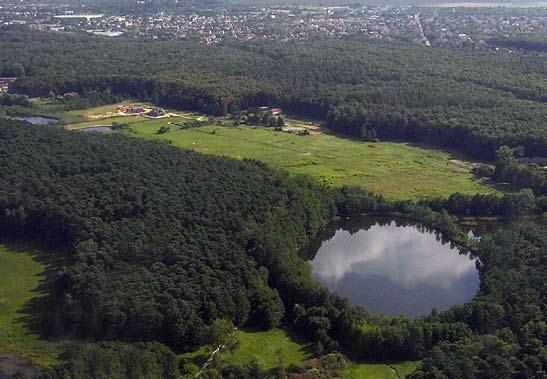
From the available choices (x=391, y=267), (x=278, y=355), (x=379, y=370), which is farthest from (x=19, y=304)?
(x=391, y=267)

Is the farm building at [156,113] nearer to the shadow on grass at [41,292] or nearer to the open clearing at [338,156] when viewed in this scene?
the open clearing at [338,156]

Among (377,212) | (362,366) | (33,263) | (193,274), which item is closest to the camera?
(362,366)

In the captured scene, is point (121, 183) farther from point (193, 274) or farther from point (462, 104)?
point (462, 104)

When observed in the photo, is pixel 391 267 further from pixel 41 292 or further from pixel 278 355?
pixel 41 292

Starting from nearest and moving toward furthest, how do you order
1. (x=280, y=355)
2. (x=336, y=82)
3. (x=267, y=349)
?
(x=280, y=355), (x=267, y=349), (x=336, y=82)

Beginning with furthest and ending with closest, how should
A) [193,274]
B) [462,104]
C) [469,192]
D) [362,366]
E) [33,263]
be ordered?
[462,104]
[469,192]
[33,263]
[193,274]
[362,366]

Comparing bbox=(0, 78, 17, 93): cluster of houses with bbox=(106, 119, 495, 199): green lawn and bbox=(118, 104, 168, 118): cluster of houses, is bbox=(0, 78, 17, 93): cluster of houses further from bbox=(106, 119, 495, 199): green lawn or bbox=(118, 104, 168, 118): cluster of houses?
bbox=(106, 119, 495, 199): green lawn

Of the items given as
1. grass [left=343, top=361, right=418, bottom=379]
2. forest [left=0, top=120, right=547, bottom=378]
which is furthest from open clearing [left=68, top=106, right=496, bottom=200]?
grass [left=343, top=361, right=418, bottom=379]

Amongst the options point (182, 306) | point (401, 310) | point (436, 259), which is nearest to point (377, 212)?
point (436, 259)
